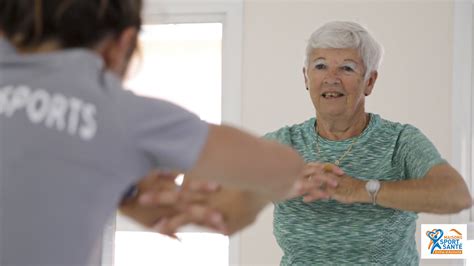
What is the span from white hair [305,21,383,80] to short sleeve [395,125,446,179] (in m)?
0.28

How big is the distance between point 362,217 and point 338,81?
1.50 ft

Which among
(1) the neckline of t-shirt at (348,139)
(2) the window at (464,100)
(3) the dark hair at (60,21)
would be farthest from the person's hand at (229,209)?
(2) the window at (464,100)

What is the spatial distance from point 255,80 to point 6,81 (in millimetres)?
3119

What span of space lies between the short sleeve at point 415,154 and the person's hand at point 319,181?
24 centimetres

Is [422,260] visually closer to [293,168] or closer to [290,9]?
[290,9]

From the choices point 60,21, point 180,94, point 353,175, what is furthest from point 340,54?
point 180,94

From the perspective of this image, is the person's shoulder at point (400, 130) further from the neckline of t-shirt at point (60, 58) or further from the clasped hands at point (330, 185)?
the neckline of t-shirt at point (60, 58)

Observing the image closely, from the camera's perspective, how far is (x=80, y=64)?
2.37ft

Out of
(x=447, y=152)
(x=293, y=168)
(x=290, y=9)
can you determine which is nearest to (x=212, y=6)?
(x=290, y=9)

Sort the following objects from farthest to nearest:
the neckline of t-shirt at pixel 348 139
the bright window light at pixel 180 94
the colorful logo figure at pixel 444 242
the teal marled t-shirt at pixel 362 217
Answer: the bright window light at pixel 180 94, the colorful logo figure at pixel 444 242, the neckline of t-shirt at pixel 348 139, the teal marled t-shirt at pixel 362 217

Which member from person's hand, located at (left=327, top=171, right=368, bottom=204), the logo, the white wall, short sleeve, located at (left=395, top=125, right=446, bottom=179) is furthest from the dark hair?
the logo

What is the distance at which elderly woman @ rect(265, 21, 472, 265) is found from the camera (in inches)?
72.6

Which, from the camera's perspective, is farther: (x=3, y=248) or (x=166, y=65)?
(x=166, y=65)

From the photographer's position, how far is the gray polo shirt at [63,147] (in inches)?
27.9
